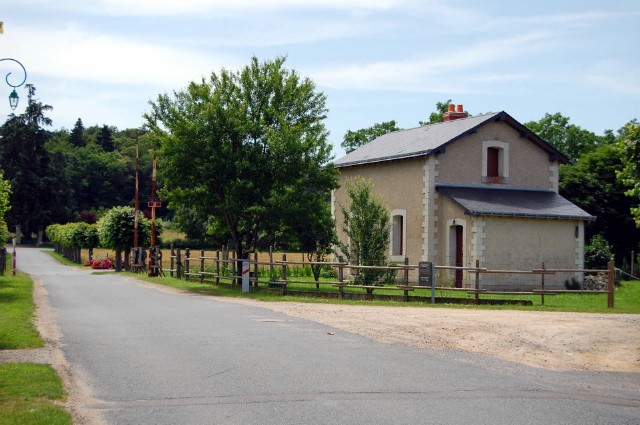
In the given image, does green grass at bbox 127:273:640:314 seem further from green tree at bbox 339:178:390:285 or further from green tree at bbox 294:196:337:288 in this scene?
green tree at bbox 294:196:337:288

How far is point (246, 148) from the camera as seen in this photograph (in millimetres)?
29859

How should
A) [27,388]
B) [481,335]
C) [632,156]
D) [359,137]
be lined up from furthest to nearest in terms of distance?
[359,137] → [481,335] → [632,156] → [27,388]

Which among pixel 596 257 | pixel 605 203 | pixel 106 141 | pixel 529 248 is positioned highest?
pixel 106 141

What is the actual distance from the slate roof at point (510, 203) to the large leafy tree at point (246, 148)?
523cm

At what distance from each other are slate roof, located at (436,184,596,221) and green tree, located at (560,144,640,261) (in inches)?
609

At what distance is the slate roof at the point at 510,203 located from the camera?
3084cm

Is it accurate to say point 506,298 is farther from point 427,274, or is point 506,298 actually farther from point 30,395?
point 30,395

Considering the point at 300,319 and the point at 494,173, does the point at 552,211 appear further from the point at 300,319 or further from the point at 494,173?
the point at 300,319

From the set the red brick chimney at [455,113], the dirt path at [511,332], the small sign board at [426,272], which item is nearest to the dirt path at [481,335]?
the dirt path at [511,332]

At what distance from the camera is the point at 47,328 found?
16.2 metres

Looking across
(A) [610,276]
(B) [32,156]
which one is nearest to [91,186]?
(B) [32,156]

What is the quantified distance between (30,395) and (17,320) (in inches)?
338

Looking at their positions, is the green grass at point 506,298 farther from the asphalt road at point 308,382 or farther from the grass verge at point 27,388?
the grass verge at point 27,388

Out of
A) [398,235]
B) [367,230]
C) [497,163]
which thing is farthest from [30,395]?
[497,163]
